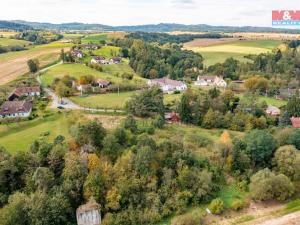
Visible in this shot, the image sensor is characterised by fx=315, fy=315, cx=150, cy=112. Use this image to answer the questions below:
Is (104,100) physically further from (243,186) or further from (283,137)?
(283,137)

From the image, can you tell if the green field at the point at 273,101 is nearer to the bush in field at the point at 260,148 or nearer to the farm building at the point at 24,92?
the bush in field at the point at 260,148

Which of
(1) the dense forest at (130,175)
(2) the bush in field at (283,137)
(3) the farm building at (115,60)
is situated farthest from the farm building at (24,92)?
(2) the bush in field at (283,137)

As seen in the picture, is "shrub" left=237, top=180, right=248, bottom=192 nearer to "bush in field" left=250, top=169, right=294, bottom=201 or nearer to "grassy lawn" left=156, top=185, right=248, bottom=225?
"grassy lawn" left=156, top=185, right=248, bottom=225

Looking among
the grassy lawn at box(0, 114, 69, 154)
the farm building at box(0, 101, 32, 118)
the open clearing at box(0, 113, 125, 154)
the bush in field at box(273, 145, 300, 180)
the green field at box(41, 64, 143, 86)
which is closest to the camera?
the bush in field at box(273, 145, 300, 180)

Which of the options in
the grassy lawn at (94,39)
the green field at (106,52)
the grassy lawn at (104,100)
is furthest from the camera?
the grassy lawn at (94,39)

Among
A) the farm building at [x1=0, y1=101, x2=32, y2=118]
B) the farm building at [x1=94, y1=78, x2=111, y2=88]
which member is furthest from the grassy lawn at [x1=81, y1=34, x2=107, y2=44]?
the farm building at [x1=0, y1=101, x2=32, y2=118]

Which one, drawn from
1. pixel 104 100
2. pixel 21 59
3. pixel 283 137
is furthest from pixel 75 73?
pixel 283 137
